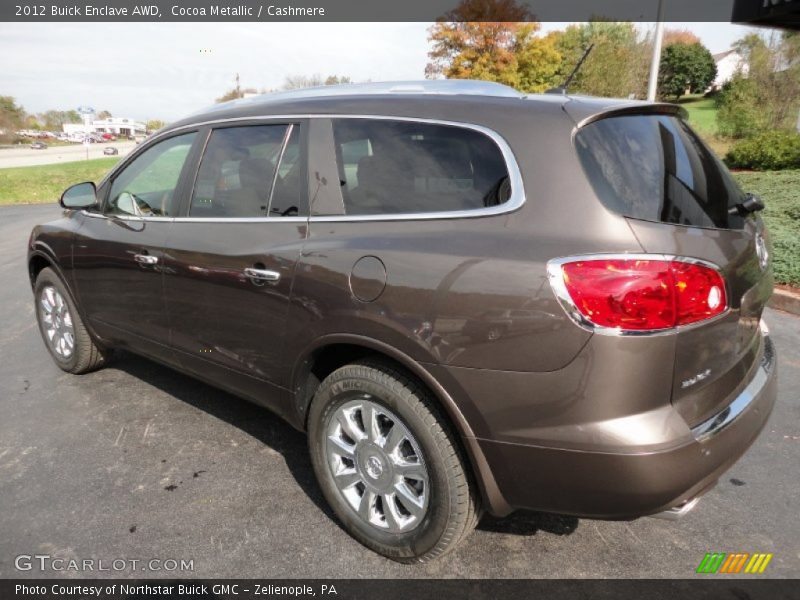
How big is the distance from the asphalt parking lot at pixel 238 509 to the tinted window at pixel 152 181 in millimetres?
1285

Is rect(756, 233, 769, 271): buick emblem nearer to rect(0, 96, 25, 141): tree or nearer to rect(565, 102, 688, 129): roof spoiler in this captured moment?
rect(565, 102, 688, 129): roof spoiler

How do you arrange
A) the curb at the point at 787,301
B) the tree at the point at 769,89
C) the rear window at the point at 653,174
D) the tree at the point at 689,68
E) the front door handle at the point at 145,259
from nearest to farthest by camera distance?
the rear window at the point at 653,174 → the front door handle at the point at 145,259 → the curb at the point at 787,301 → the tree at the point at 769,89 → the tree at the point at 689,68

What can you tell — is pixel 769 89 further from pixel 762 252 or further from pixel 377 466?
pixel 377 466

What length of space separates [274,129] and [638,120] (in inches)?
64.1

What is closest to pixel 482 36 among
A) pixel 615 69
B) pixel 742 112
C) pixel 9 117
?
pixel 615 69

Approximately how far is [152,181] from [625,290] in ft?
9.68

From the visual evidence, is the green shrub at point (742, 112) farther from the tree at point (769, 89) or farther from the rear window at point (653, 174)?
the rear window at point (653, 174)

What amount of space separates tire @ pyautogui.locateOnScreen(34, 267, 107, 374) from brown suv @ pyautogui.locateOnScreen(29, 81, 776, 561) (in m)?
1.59

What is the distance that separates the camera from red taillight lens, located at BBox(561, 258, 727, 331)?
5.84 ft

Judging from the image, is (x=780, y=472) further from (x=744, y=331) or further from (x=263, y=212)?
(x=263, y=212)

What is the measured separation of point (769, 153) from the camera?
609 inches

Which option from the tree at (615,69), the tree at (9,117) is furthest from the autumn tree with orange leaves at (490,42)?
the tree at (9,117)

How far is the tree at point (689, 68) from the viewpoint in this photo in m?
58.1

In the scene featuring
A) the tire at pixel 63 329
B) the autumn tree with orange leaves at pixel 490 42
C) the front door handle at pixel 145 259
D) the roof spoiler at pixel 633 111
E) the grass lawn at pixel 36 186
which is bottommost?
the grass lawn at pixel 36 186
